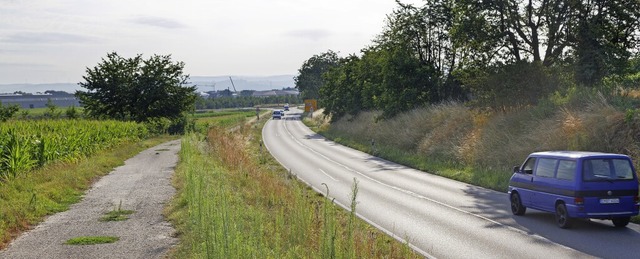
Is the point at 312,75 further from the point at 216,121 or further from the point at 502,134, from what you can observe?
the point at 502,134

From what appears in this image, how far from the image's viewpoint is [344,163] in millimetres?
35062

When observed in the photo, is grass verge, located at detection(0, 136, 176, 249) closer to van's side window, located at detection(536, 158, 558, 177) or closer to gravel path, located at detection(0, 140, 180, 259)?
gravel path, located at detection(0, 140, 180, 259)

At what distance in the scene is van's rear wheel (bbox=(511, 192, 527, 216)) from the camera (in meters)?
16.8

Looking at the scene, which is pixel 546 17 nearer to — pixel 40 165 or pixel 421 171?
pixel 421 171

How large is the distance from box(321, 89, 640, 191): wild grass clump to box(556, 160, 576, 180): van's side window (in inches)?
190

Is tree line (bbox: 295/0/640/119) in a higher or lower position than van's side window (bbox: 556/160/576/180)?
higher

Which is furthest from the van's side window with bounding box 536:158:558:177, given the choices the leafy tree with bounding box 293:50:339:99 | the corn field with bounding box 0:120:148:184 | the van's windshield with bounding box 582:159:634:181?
the leafy tree with bounding box 293:50:339:99

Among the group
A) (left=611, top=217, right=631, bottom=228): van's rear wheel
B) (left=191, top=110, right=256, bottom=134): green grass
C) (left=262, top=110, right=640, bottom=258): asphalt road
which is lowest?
(left=191, top=110, right=256, bottom=134): green grass

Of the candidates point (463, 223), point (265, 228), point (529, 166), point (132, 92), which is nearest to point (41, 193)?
point (265, 228)

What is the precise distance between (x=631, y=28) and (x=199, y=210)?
2850cm

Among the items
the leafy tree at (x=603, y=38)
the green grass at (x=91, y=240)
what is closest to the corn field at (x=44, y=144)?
the green grass at (x=91, y=240)

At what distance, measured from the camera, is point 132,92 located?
61594 mm

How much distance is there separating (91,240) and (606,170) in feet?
35.3

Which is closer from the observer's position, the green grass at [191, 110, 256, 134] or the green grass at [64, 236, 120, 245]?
the green grass at [64, 236, 120, 245]
